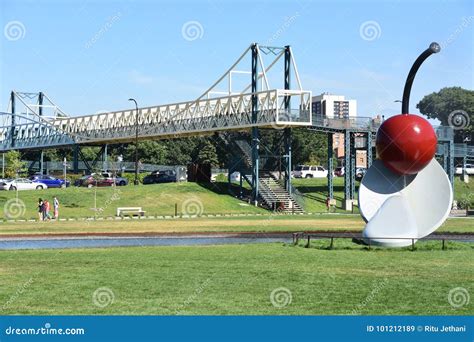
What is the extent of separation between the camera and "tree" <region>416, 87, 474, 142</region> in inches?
5089

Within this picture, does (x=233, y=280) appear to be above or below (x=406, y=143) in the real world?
below

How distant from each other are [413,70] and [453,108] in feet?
366

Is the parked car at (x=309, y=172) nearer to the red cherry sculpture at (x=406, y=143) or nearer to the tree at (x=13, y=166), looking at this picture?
the tree at (x=13, y=166)

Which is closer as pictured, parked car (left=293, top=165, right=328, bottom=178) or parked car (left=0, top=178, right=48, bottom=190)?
parked car (left=0, top=178, right=48, bottom=190)

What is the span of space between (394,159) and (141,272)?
12.2 m

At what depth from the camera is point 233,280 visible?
2130cm

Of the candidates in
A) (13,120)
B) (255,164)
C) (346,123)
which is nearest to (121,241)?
(255,164)

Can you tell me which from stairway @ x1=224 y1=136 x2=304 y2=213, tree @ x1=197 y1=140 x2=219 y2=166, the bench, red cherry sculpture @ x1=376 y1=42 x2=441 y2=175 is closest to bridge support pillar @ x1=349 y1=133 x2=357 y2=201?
stairway @ x1=224 y1=136 x2=304 y2=213

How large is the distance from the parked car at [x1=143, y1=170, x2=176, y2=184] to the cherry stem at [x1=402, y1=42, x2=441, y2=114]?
5180cm

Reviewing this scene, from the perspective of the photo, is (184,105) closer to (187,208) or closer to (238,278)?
(187,208)

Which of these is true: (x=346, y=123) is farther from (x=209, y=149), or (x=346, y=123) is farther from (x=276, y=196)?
(x=209, y=149)

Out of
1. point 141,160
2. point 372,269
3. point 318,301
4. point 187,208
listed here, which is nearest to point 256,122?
point 187,208

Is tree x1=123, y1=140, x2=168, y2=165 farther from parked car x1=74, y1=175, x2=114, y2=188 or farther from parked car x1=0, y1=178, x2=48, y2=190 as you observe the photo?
parked car x1=0, y1=178, x2=48, y2=190

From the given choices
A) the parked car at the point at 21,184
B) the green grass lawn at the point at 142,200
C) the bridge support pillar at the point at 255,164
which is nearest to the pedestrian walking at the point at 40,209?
the green grass lawn at the point at 142,200
